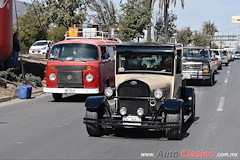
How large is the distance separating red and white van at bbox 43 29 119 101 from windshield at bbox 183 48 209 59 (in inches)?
329

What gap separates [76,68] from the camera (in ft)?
50.9

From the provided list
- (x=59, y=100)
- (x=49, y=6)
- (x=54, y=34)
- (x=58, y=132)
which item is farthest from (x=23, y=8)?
(x=58, y=132)

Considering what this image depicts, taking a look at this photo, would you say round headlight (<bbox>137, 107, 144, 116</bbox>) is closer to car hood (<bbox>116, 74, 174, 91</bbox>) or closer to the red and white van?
car hood (<bbox>116, 74, 174, 91</bbox>)

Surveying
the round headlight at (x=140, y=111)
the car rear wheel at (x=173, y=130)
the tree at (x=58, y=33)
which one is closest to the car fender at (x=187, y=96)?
the car rear wheel at (x=173, y=130)

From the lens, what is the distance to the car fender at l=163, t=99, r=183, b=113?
874 centimetres

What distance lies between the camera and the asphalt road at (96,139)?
7.98m

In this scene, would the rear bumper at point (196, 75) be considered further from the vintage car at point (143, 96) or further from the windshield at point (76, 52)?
the vintage car at point (143, 96)

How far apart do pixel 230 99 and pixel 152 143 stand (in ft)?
27.9

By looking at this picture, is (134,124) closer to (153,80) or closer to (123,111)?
(123,111)

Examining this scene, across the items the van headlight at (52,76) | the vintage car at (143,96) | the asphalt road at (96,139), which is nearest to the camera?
the asphalt road at (96,139)

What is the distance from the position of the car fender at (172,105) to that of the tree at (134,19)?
2998 centimetres

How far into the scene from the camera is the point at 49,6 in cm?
3784

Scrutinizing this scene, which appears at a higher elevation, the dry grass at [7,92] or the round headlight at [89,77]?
the round headlight at [89,77]

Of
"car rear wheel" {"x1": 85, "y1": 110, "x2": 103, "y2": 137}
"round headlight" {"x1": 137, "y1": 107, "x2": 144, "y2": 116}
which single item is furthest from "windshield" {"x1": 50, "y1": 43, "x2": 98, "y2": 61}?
"round headlight" {"x1": 137, "y1": 107, "x2": 144, "y2": 116}
